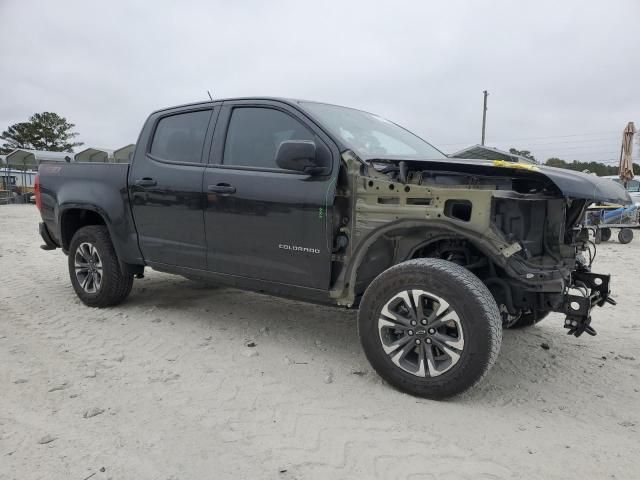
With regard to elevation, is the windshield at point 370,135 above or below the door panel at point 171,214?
above

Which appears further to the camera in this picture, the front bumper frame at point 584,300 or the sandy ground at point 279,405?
the front bumper frame at point 584,300

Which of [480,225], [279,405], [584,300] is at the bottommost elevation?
[279,405]

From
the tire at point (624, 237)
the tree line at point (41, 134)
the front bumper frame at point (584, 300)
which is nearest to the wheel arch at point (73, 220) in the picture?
the front bumper frame at point (584, 300)

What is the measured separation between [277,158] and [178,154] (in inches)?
53.7

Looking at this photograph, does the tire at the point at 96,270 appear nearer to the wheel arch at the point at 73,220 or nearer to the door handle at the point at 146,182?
the wheel arch at the point at 73,220

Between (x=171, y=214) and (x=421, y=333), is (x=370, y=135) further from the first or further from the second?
(x=171, y=214)

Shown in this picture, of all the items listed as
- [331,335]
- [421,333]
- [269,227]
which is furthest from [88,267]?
[421,333]

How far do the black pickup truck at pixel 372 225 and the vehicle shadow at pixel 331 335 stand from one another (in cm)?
31

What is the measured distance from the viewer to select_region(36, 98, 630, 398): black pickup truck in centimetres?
288

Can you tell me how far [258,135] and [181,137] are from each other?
0.88 m

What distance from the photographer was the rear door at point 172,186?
4.04 meters

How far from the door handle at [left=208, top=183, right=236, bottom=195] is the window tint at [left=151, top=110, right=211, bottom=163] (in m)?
0.39

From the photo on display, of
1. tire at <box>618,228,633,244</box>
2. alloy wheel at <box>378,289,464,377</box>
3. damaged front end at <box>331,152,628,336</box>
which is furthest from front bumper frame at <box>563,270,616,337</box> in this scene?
tire at <box>618,228,633,244</box>

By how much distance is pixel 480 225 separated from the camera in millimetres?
2859
